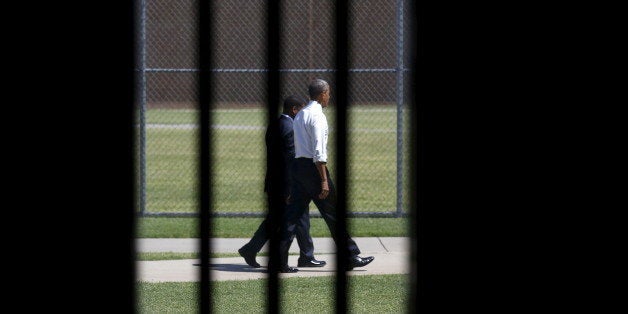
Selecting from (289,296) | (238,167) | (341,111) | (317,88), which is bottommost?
(289,296)

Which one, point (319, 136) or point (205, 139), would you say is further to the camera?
point (319, 136)

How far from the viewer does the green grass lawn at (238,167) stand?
1153 cm

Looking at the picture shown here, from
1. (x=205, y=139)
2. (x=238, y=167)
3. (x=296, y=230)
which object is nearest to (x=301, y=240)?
(x=296, y=230)

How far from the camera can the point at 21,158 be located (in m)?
2.29

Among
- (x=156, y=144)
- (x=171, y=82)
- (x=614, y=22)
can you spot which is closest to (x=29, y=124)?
(x=614, y=22)

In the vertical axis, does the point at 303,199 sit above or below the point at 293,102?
below

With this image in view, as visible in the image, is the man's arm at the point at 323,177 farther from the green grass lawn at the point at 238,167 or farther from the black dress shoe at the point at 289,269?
the black dress shoe at the point at 289,269

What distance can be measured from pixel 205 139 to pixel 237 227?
6.75 meters

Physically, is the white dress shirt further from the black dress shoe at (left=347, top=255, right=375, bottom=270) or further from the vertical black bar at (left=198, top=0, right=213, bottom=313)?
the vertical black bar at (left=198, top=0, right=213, bottom=313)

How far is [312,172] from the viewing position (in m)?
7.03

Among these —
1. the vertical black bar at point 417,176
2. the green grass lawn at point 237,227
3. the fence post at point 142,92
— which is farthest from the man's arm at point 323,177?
the vertical black bar at point 417,176

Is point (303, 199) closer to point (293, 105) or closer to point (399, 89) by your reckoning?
point (293, 105)

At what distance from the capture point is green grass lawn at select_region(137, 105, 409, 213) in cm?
1153

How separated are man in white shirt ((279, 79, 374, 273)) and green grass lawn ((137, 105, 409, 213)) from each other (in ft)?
0.87
